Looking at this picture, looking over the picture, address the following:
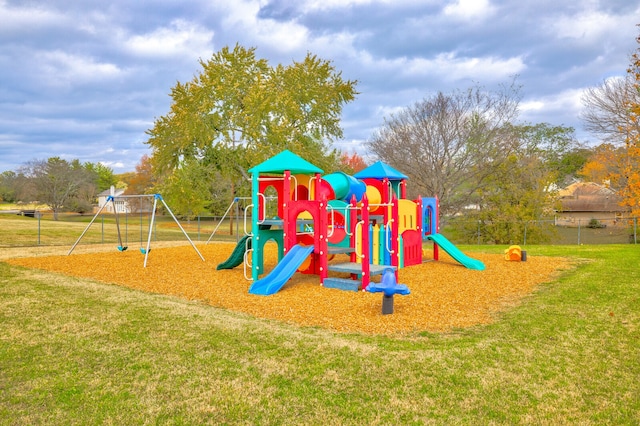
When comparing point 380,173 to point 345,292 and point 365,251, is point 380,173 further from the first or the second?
point 345,292

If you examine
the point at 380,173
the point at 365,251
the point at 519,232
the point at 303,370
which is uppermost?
the point at 380,173

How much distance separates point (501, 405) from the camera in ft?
11.7

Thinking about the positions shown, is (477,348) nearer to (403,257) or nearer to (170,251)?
(403,257)

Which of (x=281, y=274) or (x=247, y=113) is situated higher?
(x=247, y=113)

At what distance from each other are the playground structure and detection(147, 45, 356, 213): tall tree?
13790 millimetres

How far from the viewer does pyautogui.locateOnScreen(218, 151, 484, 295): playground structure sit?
8.73 meters

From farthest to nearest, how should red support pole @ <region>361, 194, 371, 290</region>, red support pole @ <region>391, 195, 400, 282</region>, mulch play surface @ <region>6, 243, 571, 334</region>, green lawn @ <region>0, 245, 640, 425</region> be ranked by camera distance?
red support pole @ <region>391, 195, 400, 282</region>
red support pole @ <region>361, 194, 371, 290</region>
mulch play surface @ <region>6, 243, 571, 334</region>
green lawn @ <region>0, 245, 640, 425</region>

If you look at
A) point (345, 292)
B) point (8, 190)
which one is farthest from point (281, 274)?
point (8, 190)

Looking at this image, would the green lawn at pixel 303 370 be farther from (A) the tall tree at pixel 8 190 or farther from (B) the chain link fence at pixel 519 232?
(A) the tall tree at pixel 8 190

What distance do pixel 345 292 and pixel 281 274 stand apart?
1289 millimetres

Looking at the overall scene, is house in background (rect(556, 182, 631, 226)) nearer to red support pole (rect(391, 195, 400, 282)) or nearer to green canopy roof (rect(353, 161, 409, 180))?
green canopy roof (rect(353, 161, 409, 180))

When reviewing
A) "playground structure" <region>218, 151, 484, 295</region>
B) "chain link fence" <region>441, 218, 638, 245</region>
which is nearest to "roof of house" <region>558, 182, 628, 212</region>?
"chain link fence" <region>441, 218, 638, 245</region>

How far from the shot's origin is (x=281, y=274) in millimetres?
8492

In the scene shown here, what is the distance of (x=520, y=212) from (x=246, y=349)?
2194cm
